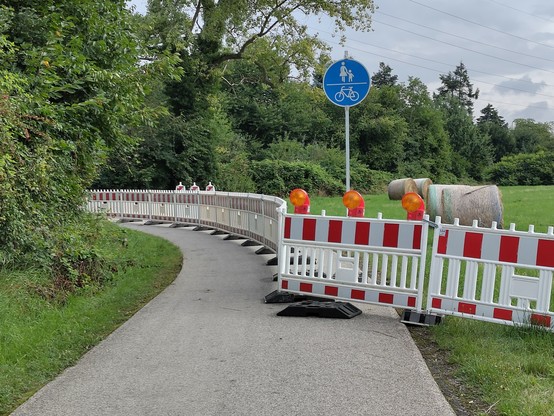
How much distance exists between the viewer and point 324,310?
615 centimetres

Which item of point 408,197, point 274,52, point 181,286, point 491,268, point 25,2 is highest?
point 274,52

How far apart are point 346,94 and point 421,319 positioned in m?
4.15

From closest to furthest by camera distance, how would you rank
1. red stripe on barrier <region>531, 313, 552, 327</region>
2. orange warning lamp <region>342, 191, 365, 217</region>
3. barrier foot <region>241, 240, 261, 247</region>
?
red stripe on barrier <region>531, 313, 552, 327</region> → orange warning lamp <region>342, 191, 365, 217</region> → barrier foot <region>241, 240, 261, 247</region>

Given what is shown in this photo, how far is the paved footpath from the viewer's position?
375 cm

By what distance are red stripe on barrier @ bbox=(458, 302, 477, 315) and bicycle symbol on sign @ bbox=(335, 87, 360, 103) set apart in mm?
4071

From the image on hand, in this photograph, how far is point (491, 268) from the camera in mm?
5383

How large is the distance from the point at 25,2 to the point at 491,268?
7840 millimetres

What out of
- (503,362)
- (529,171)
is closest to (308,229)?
(503,362)

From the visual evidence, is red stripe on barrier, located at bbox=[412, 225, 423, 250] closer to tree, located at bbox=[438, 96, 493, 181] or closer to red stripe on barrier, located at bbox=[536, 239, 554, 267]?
red stripe on barrier, located at bbox=[536, 239, 554, 267]

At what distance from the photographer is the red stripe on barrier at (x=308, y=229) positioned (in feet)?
22.5

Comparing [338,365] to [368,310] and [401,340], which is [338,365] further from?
[368,310]

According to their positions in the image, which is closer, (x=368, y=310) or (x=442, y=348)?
(x=442, y=348)

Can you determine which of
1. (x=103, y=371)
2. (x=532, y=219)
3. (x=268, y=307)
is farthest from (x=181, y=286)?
(x=532, y=219)

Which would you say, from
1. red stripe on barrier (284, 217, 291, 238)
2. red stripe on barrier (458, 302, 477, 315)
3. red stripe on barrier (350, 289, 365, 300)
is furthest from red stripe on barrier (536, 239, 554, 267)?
red stripe on barrier (284, 217, 291, 238)
